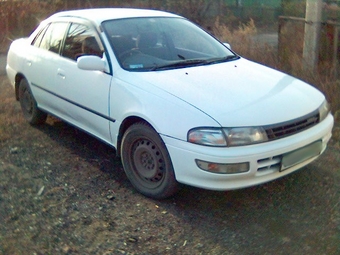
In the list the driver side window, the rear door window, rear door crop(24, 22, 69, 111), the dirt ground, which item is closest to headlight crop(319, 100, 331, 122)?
the dirt ground

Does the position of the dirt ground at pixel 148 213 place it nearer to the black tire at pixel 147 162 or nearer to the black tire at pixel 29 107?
the black tire at pixel 147 162

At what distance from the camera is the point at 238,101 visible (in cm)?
350

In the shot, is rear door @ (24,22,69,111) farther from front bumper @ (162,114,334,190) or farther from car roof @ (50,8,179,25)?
front bumper @ (162,114,334,190)

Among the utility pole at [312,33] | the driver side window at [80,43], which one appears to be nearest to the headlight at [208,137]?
the driver side window at [80,43]

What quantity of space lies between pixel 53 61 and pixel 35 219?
2.17 meters

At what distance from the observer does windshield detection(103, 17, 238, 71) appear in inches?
164

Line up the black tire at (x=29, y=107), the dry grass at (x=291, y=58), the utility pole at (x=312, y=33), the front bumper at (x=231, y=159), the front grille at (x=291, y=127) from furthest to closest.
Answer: the utility pole at (x=312, y=33), the dry grass at (x=291, y=58), the black tire at (x=29, y=107), the front grille at (x=291, y=127), the front bumper at (x=231, y=159)

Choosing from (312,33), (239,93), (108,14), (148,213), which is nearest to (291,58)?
(312,33)

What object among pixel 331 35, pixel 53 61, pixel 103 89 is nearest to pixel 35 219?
pixel 103 89

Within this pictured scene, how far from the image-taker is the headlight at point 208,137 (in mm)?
3234

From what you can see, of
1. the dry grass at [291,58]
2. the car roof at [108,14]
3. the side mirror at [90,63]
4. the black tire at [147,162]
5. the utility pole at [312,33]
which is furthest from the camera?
the utility pole at [312,33]

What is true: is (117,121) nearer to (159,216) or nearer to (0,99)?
(159,216)

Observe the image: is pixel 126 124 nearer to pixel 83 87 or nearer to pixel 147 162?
pixel 147 162

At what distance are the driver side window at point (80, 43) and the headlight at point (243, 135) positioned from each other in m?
1.75
